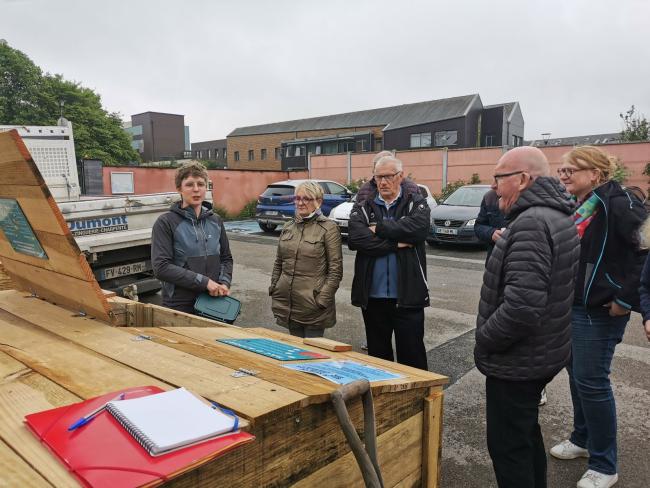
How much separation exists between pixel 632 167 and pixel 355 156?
11.2 m

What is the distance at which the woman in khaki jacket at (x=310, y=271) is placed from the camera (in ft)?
11.4

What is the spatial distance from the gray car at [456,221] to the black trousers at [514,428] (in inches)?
349

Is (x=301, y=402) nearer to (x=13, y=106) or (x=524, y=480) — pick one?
(x=524, y=480)

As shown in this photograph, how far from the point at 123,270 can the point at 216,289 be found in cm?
338

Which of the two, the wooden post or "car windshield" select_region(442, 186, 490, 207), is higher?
"car windshield" select_region(442, 186, 490, 207)

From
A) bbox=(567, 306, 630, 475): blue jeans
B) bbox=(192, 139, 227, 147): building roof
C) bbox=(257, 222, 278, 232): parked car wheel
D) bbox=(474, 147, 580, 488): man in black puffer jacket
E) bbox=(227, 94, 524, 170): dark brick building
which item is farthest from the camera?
bbox=(192, 139, 227, 147): building roof

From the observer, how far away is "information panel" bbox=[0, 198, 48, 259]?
5.88 feet

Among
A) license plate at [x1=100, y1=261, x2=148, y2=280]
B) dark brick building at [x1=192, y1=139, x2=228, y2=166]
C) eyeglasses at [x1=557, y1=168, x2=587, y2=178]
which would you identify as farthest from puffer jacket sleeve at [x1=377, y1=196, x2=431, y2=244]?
dark brick building at [x1=192, y1=139, x2=228, y2=166]

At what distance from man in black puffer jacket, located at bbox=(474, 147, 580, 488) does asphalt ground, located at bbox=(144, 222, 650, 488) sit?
777mm

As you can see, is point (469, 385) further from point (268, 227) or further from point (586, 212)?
point (268, 227)

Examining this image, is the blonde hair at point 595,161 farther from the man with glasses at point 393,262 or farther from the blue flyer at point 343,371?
the blue flyer at point 343,371

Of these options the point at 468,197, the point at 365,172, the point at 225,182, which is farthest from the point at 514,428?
the point at 365,172

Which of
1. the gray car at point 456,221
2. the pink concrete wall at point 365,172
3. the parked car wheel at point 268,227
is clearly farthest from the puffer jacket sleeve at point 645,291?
the pink concrete wall at point 365,172

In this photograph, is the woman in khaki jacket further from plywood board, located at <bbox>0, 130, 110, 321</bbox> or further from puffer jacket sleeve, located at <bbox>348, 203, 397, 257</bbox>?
plywood board, located at <bbox>0, 130, 110, 321</bbox>
